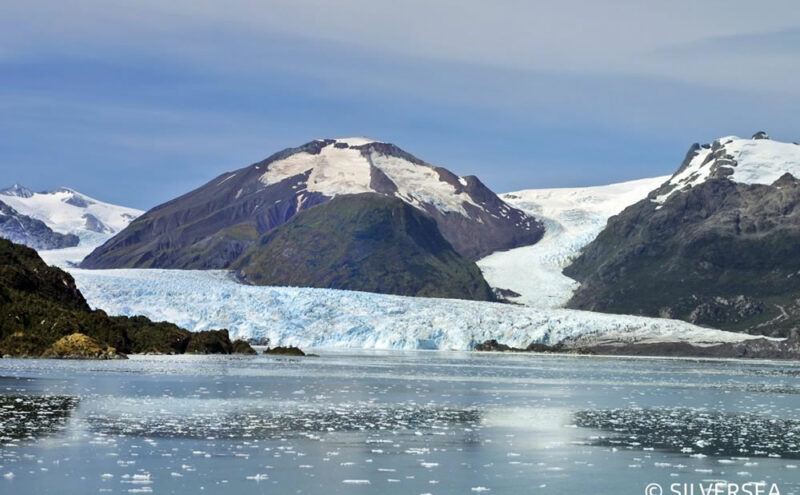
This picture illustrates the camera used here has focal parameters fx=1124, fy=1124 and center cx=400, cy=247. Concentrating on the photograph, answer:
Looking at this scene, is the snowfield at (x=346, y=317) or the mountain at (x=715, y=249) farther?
the mountain at (x=715, y=249)

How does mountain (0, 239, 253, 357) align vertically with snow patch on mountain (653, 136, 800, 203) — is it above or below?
below

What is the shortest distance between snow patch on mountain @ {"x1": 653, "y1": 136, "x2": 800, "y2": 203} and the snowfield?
79.8m

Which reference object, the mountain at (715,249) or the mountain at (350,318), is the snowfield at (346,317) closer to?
the mountain at (350,318)

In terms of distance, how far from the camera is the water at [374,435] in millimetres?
19938

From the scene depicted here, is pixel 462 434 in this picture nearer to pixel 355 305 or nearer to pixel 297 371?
pixel 297 371

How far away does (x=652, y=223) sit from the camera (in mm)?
176500

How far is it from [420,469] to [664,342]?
80593 millimetres

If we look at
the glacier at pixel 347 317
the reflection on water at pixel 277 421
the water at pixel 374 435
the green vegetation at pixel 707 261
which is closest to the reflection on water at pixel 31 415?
the water at pixel 374 435

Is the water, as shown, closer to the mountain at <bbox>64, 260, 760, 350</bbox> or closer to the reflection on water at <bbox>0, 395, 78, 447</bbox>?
the reflection on water at <bbox>0, 395, 78, 447</bbox>

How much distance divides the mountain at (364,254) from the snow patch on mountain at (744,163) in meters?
39.9

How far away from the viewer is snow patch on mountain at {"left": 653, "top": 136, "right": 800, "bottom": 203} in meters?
173

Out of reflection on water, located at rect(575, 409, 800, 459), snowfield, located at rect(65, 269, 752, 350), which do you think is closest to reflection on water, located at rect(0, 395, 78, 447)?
reflection on water, located at rect(575, 409, 800, 459)

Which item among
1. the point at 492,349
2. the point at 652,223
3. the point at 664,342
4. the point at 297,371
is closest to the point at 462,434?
the point at 297,371

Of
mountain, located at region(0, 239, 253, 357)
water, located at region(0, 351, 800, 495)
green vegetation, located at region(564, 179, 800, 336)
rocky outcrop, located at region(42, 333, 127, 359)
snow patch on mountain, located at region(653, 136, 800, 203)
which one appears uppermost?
snow patch on mountain, located at region(653, 136, 800, 203)
